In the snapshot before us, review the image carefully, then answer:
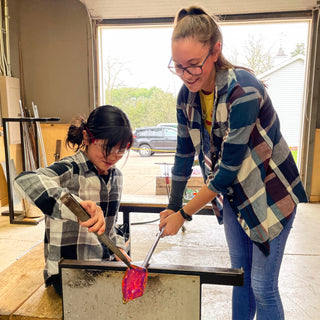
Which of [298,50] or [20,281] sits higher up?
[298,50]

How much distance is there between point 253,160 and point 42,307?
2.90ft

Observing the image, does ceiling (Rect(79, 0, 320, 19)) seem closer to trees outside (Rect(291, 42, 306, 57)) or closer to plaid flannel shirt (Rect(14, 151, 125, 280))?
trees outside (Rect(291, 42, 306, 57))

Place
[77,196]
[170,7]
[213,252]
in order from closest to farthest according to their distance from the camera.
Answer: [77,196] < [213,252] < [170,7]

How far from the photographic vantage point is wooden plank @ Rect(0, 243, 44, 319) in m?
1.07

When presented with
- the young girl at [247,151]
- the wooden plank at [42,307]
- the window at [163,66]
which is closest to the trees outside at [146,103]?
the window at [163,66]

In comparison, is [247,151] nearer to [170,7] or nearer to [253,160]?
[253,160]

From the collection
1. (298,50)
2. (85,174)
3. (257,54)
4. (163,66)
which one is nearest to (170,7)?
(163,66)

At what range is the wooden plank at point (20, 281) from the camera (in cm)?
107

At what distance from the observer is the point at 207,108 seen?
47.4 inches

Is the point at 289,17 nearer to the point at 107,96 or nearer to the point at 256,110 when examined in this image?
the point at 107,96

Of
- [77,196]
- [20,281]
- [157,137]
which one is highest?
[77,196]

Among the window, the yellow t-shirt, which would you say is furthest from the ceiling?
the yellow t-shirt

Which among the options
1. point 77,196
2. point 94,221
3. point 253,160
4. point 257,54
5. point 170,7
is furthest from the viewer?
point 257,54

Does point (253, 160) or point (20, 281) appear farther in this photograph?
point (20, 281)
